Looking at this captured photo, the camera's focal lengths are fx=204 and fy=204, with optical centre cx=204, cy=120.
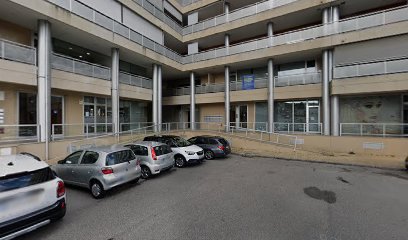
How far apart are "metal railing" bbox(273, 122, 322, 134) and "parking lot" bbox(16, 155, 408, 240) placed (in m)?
6.78

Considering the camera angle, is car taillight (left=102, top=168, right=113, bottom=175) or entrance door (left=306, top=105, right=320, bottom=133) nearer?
car taillight (left=102, top=168, right=113, bottom=175)

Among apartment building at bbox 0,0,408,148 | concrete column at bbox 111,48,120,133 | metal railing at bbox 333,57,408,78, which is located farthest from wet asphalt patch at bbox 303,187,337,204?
concrete column at bbox 111,48,120,133

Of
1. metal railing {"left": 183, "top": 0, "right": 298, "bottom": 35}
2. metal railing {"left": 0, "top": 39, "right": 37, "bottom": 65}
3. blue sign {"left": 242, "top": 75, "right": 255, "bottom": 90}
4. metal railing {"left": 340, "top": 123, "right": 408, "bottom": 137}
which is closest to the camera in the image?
metal railing {"left": 0, "top": 39, "right": 37, "bottom": 65}

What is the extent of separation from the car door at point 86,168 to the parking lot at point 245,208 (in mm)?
474

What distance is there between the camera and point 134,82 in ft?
55.9

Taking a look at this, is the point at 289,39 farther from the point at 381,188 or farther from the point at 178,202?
the point at 178,202

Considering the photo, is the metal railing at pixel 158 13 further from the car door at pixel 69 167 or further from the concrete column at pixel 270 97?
the car door at pixel 69 167

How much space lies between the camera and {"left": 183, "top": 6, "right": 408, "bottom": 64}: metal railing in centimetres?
1266

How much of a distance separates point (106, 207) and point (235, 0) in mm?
20437

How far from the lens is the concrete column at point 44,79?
1030cm

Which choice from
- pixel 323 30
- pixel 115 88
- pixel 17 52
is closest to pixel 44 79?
pixel 17 52

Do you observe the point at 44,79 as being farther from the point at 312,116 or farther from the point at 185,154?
the point at 312,116

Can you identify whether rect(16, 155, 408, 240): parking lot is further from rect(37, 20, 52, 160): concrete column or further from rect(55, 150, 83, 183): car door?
rect(37, 20, 52, 160): concrete column

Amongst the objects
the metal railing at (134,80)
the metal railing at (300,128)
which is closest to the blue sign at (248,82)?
the metal railing at (300,128)
